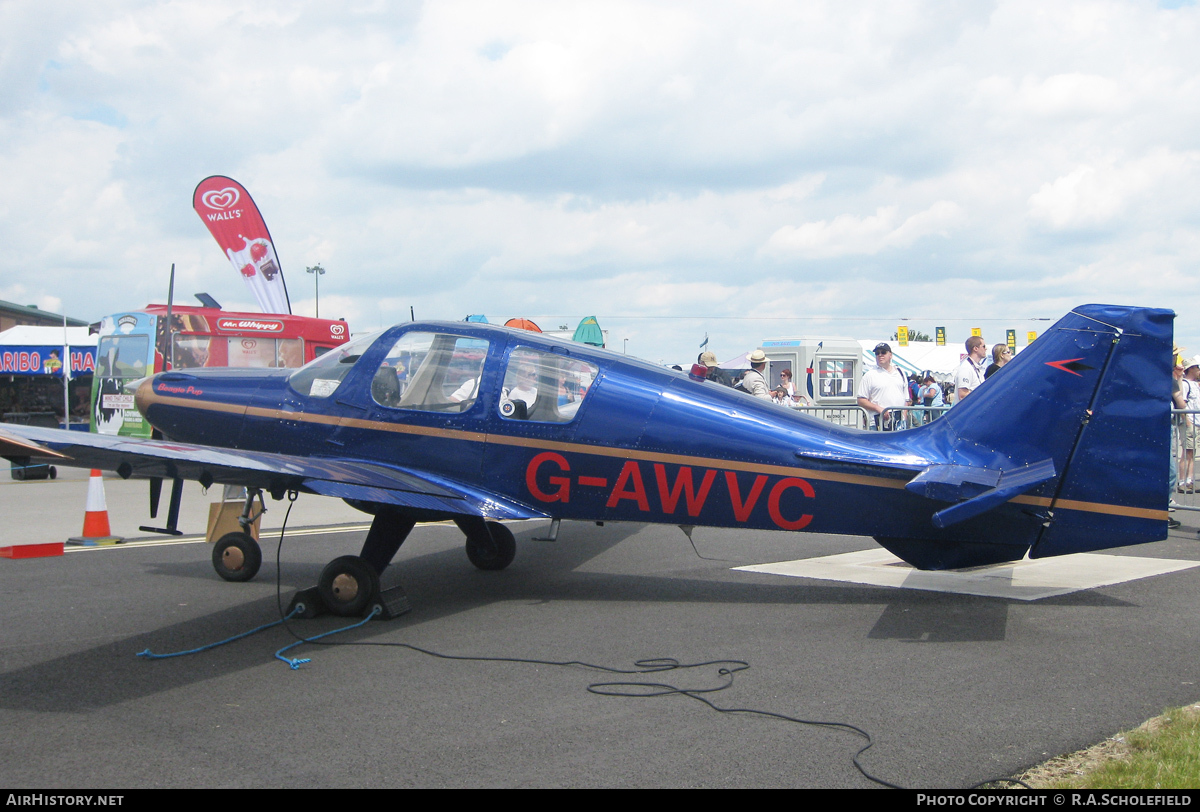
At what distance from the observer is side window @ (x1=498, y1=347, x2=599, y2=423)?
6695mm

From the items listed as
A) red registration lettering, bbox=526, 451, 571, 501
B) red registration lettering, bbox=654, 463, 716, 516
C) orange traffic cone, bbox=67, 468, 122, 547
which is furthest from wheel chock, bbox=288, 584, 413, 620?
orange traffic cone, bbox=67, 468, 122, 547

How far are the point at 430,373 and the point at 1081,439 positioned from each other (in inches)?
177

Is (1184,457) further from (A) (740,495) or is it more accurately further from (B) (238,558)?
(B) (238,558)

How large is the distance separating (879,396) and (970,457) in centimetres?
660

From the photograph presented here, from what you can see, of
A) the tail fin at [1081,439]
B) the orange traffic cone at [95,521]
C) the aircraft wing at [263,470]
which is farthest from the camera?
the orange traffic cone at [95,521]

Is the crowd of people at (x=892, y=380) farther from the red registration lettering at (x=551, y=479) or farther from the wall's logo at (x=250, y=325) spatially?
the wall's logo at (x=250, y=325)

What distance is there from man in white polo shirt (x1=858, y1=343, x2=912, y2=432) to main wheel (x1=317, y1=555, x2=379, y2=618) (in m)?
8.06

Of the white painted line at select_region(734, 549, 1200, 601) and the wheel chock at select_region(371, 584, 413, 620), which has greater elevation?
the white painted line at select_region(734, 549, 1200, 601)

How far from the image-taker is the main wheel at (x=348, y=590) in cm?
639

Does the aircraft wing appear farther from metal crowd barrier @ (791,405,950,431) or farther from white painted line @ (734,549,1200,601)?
metal crowd barrier @ (791,405,950,431)

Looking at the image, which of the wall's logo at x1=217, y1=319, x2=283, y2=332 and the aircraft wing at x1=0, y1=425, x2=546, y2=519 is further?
the wall's logo at x1=217, y1=319, x2=283, y2=332

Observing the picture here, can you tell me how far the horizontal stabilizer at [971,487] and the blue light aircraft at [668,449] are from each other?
0.04ft

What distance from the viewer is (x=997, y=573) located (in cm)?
770

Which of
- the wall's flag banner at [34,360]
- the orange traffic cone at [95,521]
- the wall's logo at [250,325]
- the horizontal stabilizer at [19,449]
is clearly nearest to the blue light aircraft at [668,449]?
the horizontal stabilizer at [19,449]
